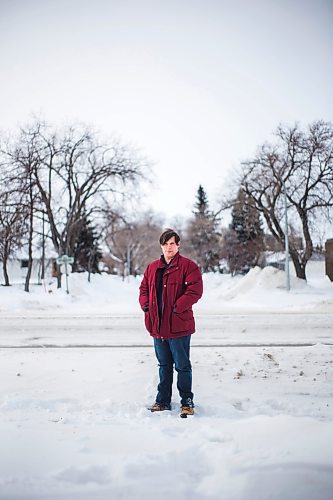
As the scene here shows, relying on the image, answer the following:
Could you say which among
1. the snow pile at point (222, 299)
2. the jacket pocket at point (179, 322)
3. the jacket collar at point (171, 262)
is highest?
the jacket collar at point (171, 262)

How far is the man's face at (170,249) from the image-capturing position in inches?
162

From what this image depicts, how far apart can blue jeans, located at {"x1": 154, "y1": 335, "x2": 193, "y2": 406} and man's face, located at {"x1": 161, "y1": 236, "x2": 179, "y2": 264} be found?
0.83 metres

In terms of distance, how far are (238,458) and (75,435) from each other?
1.29 meters

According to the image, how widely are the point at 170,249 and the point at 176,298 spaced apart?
1.63 ft

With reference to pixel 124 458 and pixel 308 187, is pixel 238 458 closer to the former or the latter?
pixel 124 458

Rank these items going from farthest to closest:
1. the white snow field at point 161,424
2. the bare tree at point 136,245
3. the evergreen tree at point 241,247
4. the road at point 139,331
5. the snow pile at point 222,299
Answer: the bare tree at point 136,245, the evergreen tree at point 241,247, the snow pile at point 222,299, the road at point 139,331, the white snow field at point 161,424

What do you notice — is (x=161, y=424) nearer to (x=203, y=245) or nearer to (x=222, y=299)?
(x=222, y=299)

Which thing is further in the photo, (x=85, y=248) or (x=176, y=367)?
(x=85, y=248)

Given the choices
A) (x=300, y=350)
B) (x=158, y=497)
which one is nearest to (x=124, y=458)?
(x=158, y=497)

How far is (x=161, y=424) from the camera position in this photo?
137 inches

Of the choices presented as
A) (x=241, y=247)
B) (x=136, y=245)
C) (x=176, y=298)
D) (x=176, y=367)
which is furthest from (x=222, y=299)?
(x=136, y=245)

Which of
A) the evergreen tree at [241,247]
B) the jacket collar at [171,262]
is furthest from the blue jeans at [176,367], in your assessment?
the evergreen tree at [241,247]

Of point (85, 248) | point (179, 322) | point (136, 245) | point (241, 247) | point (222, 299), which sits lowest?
point (222, 299)

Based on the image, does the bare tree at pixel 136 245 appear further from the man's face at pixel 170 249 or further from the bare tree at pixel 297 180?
the man's face at pixel 170 249
